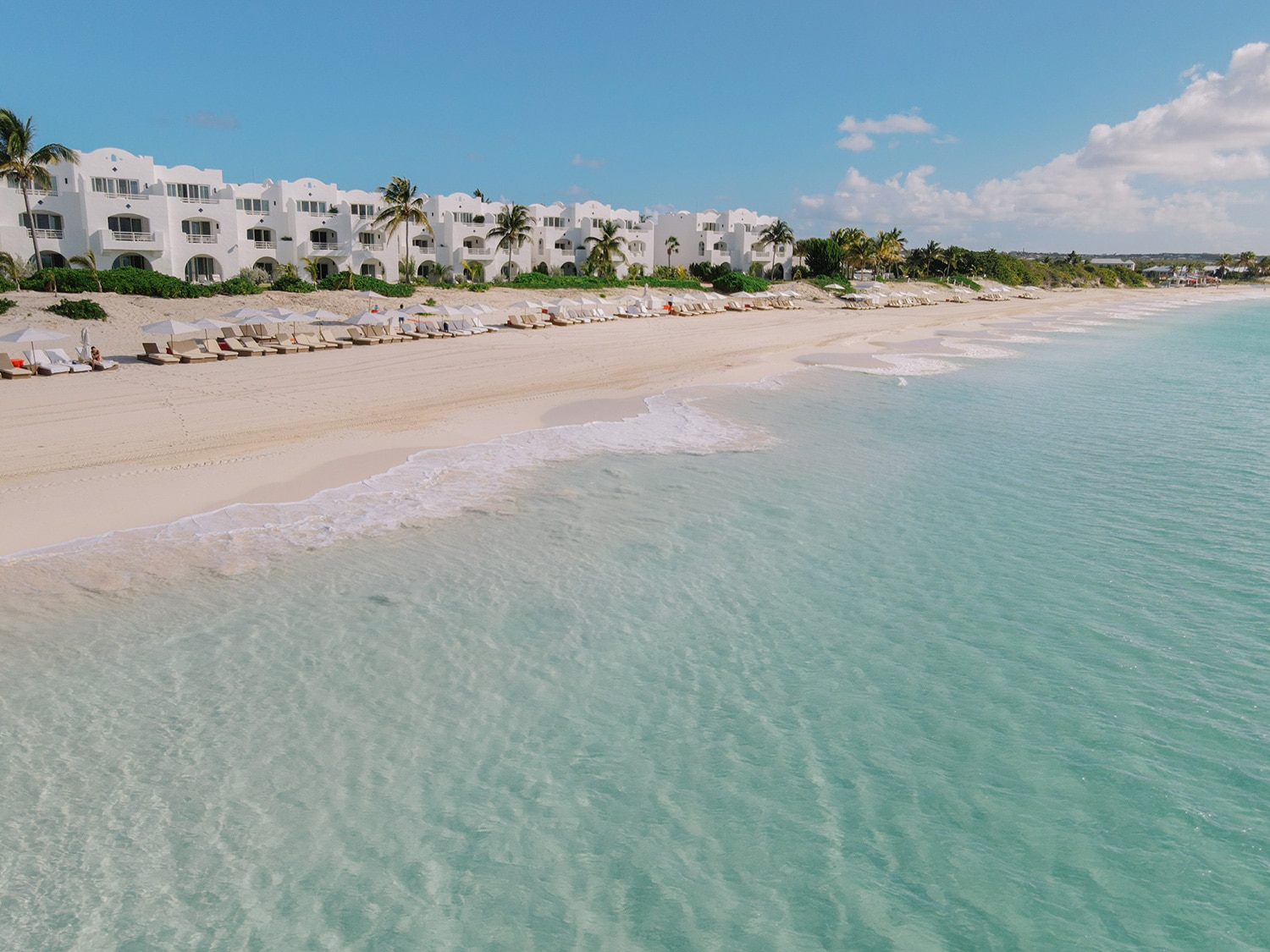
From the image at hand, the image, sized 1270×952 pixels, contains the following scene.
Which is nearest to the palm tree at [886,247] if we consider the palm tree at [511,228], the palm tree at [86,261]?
the palm tree at [511,228]

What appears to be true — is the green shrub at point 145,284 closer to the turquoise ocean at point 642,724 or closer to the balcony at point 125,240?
the balcony at point 125,240

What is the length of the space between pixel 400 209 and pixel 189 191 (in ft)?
42.3

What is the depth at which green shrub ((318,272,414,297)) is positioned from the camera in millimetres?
45938

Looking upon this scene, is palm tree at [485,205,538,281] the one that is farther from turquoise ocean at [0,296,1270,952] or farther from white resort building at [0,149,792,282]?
turquoise ocean at [0,296,1270,952]

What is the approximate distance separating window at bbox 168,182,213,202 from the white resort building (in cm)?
7

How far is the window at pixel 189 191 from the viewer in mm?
48625

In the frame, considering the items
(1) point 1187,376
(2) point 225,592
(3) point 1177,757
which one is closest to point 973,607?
(3) point 1177,757

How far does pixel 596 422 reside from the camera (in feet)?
63.7

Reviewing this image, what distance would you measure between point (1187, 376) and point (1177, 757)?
32.5m

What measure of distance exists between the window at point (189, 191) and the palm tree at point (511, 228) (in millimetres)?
19650

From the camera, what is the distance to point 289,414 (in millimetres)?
18641

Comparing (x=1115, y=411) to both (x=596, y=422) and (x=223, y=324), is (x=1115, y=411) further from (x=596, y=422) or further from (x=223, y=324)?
(x=223, y=324)

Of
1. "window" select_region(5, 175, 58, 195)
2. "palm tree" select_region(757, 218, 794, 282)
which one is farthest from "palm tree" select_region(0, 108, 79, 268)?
"palm tree" select_region(757, 218, 794, 282)

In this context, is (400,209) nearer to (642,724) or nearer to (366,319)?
(366,319)
